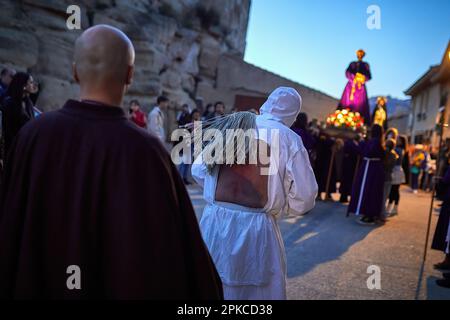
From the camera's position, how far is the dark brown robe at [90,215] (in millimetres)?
1386

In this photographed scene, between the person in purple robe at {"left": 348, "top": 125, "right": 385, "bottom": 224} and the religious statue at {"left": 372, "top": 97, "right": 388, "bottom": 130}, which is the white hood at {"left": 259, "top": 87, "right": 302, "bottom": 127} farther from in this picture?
the religious statue at {"left": 372, "top": 97, "right": 388, "bottom": 130}

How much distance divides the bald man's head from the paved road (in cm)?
297

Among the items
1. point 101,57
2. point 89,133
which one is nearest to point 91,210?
point 89,133

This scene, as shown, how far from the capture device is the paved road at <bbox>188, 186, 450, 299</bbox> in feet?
13.6

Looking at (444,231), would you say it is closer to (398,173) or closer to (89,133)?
(398,173)

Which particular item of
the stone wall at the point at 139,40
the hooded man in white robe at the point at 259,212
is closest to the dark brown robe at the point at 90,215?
the hooded man in white robe at the point at 259,212

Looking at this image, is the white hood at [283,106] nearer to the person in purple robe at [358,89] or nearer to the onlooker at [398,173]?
the onlooker at [398,173]

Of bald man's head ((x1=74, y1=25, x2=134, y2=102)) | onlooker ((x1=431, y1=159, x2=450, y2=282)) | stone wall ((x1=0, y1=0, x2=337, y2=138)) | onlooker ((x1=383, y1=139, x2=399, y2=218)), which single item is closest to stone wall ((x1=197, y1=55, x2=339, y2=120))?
stone wall ((x1=0, y1=0, x2=337, y2=138))

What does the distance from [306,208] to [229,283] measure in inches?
26.3

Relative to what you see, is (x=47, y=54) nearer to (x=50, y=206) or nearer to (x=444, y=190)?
(x=444, y=190)

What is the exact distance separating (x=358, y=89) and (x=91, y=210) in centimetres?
1175

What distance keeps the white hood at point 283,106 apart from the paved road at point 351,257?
189cm

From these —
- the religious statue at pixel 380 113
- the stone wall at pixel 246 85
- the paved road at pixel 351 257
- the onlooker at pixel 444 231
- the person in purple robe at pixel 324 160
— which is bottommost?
the paved road at pixel 351 257

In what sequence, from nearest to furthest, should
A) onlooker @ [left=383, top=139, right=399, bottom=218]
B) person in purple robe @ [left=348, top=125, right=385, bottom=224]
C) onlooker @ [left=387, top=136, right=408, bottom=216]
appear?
person in purple robe @ [left=348, top=125, right=385, bottom=224]
onlooker @ [left=383, top=139, right=399, bottom=218]
onlooker @ [left=387, top=136, right=408, bottom=216]
